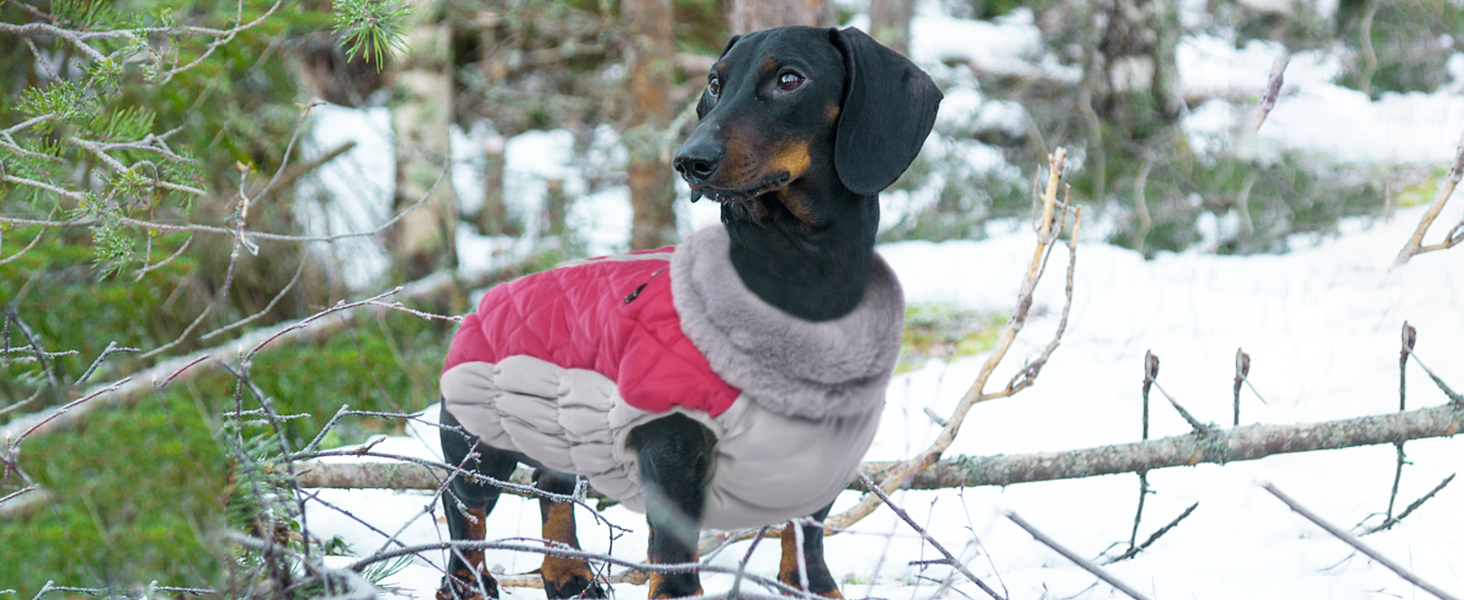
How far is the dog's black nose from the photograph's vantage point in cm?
143

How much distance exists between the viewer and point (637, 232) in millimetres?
4891

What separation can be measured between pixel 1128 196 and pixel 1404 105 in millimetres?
2622

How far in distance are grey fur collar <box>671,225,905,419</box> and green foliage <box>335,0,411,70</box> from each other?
2.13 feet

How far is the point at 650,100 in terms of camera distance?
16.6 ft

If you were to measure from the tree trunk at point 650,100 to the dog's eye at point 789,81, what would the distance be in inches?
129

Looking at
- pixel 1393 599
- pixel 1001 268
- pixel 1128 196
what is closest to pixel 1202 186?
pixel 1128 196

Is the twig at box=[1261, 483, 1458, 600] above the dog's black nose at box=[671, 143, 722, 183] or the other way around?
the other way around

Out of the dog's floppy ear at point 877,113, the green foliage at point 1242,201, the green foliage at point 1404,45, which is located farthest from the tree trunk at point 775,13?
the green foliage at point 1404,45

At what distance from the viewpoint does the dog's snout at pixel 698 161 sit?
1.43 metres

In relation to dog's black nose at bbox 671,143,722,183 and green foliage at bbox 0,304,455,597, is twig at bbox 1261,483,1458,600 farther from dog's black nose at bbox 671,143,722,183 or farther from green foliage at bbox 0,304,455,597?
green foliage at bbox 0,304,455,597

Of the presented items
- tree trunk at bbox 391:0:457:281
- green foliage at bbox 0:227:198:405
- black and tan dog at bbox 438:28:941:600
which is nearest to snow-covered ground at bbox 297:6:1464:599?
black and tan dog at bbox 438:28:941:600

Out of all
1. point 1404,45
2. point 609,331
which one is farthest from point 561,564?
point 1404,45

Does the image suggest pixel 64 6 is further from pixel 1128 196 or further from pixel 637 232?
pixel 1128 196

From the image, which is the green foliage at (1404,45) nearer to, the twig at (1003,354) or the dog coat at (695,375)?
the twig at (1003,354)
